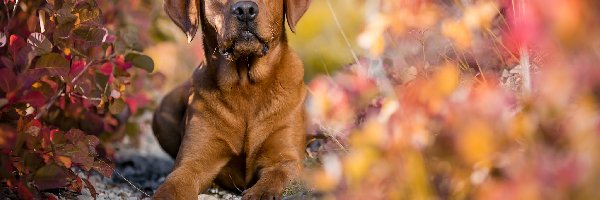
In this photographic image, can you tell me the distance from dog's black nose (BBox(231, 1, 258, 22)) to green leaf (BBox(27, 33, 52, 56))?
920mm

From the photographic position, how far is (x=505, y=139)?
2008 millimetres

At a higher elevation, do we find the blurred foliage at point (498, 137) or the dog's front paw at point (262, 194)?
the blurred foliage at point (498, 137)

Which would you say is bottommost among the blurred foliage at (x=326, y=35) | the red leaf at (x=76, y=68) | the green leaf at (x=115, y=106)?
the blurred foliage at (x=326, y=35)

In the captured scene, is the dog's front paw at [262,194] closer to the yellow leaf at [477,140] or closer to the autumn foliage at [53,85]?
the autumn foliage at [53,85]

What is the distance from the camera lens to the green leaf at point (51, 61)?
3350 mm

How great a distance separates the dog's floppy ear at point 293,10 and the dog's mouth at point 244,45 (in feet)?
0.85

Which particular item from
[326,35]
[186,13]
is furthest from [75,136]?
[326,35]

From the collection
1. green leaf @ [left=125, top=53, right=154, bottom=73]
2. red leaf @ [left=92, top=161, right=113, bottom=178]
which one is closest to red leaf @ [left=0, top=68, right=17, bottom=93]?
red leaf @ [left=92, top=161, right=113, bottom=178]

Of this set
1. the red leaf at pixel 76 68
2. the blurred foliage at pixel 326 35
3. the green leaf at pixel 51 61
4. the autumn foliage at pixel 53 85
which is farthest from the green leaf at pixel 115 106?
the blurred foliage at pixel 326 35

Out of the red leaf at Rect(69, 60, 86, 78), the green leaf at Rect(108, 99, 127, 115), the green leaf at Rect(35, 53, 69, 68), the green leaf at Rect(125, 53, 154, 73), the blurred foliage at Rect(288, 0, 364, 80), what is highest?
the green leaf at Rect(35, 53, 69, 68)

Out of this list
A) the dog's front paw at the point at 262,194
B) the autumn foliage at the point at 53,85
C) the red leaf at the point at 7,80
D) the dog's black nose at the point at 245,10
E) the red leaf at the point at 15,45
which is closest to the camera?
the red leaf at the point at 7,80

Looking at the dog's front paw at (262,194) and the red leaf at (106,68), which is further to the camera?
the red leaf at (106,68)

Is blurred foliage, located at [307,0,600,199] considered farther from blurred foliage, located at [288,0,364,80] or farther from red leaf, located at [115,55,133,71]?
blurred foliage, located at [288,0,364,80]

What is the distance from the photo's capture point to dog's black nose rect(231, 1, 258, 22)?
3.90 m
